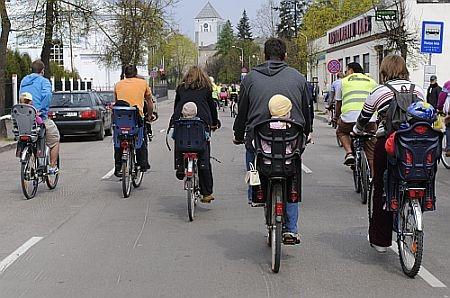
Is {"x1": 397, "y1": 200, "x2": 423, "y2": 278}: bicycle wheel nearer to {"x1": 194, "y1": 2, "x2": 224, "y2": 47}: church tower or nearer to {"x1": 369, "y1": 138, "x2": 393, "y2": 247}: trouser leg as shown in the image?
{"x1": 369, "y1": 138, "x2": 393, "y2": 247}: trouser leg

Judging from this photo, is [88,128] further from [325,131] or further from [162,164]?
[325,131]

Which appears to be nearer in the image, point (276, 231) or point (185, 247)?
point (276, 231)

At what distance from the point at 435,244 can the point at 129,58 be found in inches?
1935

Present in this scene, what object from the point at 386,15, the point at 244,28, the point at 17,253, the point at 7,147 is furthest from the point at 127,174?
the point at 244,28

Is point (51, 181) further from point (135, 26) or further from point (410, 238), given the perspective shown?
point (135, 26)

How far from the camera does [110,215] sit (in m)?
9.88

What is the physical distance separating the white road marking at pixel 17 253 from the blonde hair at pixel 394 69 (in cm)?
395

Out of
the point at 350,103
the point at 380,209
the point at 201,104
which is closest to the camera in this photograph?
the point at 380,209

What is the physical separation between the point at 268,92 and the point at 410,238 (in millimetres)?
1803

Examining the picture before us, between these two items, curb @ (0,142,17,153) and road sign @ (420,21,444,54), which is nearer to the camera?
curb @ (0,142,17,153)

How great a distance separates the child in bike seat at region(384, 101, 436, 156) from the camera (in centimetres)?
643

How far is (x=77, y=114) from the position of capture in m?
22.7

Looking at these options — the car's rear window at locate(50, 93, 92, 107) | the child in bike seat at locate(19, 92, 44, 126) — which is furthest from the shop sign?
the child in bike seat at locate(19, 92, 44, 126)

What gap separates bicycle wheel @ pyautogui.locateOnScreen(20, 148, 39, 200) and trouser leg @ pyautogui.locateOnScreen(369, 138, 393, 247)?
18.8ft
